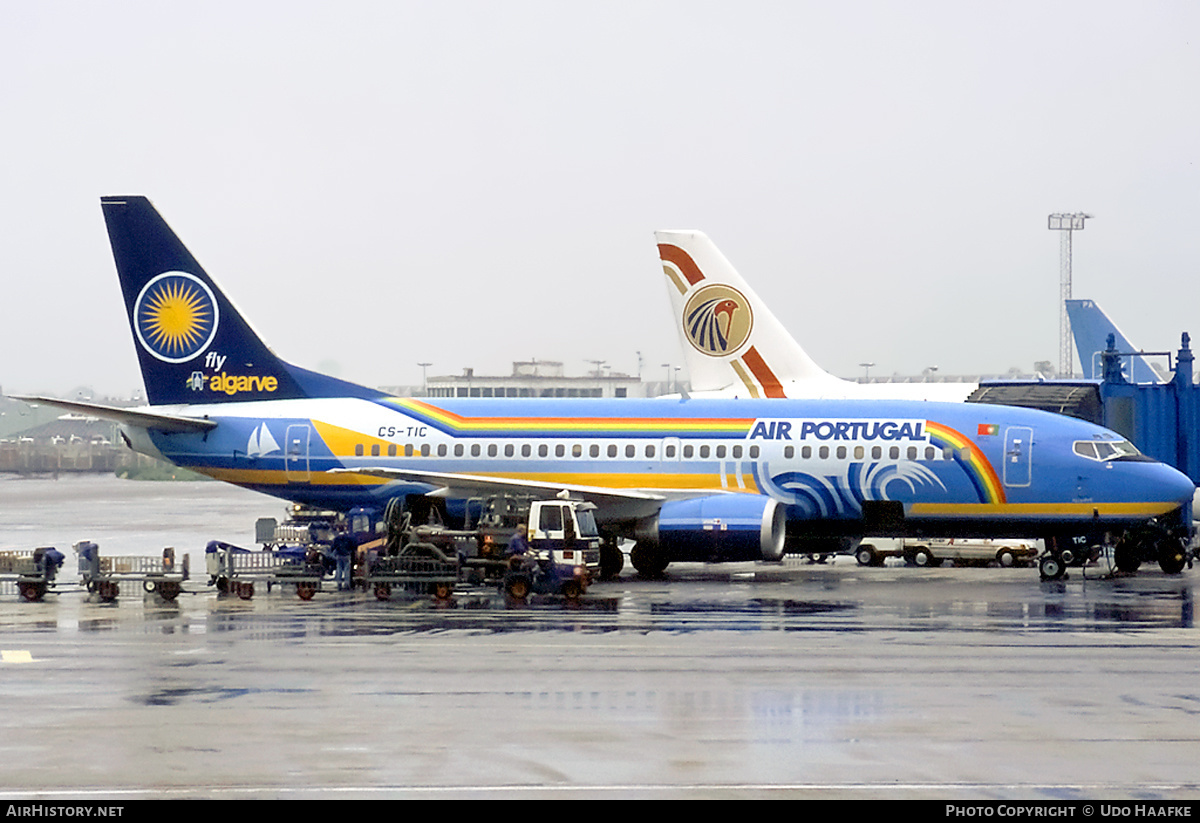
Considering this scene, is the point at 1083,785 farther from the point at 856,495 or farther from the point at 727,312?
the point at 727,312

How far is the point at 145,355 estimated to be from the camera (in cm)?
3916

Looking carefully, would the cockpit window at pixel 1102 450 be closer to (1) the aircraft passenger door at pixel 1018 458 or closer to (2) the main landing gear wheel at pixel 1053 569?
(1) the aircraft passenger door at pixel 1018 458

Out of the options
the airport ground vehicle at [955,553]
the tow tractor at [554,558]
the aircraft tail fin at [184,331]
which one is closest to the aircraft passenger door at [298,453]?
the aircraft tail fin at [184,331]

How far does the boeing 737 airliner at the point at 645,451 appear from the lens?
33750 millimetres

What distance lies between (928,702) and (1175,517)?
2312 cm

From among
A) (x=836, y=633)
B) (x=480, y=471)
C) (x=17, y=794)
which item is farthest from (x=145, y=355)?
(x=17, y=794)

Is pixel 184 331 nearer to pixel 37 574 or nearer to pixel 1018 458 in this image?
pixel 37 574

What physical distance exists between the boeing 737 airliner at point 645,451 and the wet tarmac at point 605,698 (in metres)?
4.55

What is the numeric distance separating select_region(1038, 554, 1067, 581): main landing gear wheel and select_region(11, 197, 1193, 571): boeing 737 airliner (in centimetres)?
69

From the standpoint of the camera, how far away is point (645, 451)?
118 feet

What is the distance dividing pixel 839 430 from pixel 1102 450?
6.17 metres

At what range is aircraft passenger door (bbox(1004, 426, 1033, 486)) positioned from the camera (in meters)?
33.8

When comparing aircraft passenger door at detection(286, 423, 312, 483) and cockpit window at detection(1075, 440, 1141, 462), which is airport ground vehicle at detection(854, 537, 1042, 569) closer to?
cockpit window at detection(1075, 440, 1141, 462)

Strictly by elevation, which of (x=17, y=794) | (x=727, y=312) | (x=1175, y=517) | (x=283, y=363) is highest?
(x=727, y=312)
